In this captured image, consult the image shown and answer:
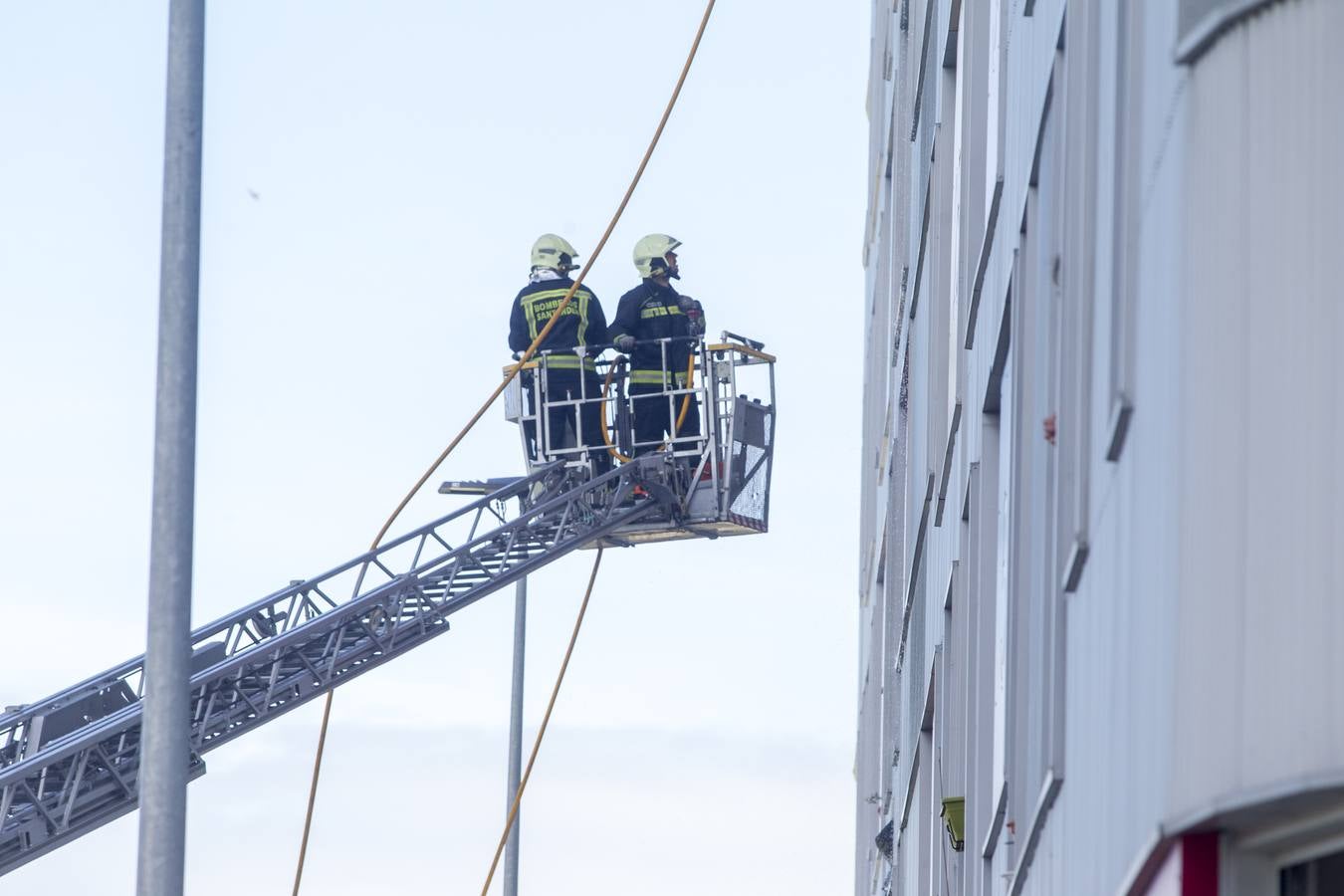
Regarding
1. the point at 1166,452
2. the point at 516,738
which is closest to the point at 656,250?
the point at 516,738

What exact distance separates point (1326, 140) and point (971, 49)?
26.8 ft

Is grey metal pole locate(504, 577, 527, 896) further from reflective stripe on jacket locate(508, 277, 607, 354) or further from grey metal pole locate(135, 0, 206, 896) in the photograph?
grey metal pole locate(135, 0, 206, 896)

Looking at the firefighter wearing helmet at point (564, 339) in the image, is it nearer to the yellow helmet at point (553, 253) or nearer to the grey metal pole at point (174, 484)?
the yellow helmet at point (553, 253)

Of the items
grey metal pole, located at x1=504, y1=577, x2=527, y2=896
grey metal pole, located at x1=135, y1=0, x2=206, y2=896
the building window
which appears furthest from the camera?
grey metal pole, located at x1=504, y1=577, x2=527, y2=896

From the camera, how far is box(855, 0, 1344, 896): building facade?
4.05 metres

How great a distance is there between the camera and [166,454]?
329 inches

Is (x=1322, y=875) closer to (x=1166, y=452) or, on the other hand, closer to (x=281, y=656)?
(x=1166, y=452)

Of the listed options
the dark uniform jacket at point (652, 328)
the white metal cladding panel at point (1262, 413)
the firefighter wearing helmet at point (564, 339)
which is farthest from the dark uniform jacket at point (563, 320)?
the white metal cladding panel at point (1262, 413)

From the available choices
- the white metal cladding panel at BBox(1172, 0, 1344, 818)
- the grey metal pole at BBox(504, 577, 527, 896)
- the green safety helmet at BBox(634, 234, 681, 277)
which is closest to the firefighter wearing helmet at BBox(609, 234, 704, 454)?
the green safety helmet at BBox(634, 234, 681, 277)

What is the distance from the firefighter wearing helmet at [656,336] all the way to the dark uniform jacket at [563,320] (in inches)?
7.7

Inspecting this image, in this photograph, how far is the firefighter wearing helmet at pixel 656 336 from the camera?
20578 millimetres

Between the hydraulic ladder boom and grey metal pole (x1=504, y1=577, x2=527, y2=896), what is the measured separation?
9.30ft

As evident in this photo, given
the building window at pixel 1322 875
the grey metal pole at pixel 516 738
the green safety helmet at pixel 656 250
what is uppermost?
the green safety helmet at pixel 656 250

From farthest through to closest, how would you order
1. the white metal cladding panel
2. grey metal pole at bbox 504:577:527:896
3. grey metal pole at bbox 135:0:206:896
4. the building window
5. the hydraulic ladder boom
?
1. grey metal pole at bbox 504:577:527:896
2. the hydraulic ladder boom
3. grey metal pole at bbox 135:0:206:896
4. the building window
5. the white metal cladding panel
